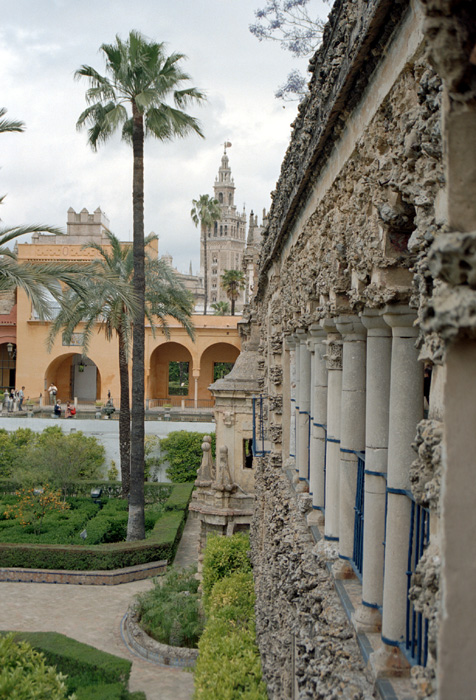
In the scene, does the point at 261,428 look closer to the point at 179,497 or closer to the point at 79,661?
the point at 79,661

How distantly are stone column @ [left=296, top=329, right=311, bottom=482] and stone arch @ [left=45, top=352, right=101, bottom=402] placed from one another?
3372 cm

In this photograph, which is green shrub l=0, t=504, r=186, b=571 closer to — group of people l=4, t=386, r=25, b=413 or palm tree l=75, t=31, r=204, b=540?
palm tree l=75, t=31, r=204, b=540

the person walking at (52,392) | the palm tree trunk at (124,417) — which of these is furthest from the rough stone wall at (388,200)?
the person walking at (52,392)

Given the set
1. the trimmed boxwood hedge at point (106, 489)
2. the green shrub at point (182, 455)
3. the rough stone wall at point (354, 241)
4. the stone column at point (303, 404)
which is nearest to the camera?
the rough stone wall at point (354, 241)

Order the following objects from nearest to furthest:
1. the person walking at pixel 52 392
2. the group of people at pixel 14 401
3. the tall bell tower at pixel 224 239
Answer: the group of people at pixel 14 401 → the person walking at pixel 52 392 → the tall bell tower at pixel 224 239

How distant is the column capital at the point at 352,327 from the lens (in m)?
4.55

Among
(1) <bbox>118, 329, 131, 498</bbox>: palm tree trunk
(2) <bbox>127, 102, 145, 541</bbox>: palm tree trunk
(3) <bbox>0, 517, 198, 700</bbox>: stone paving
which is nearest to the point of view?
(3) <bbox>0, 517, 198, 700</bbox>: stone paving

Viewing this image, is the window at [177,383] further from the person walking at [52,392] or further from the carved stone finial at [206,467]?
the carved stone finial at [206,467]

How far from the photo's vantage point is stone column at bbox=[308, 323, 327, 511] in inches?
238

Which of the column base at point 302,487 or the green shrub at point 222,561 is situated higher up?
the column base at point 302,487

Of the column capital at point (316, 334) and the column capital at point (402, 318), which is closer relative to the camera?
the column capital at point (402, 318)

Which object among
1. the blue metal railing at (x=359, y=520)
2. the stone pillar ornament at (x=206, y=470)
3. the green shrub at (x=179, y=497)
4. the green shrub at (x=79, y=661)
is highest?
the blue metal railing at (x=359, y=520)

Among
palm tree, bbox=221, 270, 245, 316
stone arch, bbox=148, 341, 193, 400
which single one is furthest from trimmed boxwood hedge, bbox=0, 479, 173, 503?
palm tree, bbox=221, 270, 245, 316

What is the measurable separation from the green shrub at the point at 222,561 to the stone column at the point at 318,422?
23.7 feet
